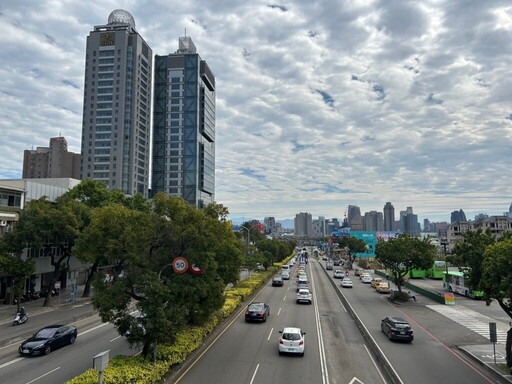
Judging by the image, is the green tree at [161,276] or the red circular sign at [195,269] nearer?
the green tree at [161,276]

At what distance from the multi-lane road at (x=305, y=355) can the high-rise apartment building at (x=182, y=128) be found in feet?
404

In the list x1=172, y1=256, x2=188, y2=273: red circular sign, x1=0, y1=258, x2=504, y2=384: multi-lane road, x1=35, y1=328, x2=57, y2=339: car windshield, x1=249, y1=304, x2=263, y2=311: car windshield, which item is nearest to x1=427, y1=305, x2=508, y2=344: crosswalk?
x1=0, y1=258, x2=504, y2=384: multi-lane road

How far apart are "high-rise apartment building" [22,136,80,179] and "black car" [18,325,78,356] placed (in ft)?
541

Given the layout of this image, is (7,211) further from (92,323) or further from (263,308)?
(263,308)

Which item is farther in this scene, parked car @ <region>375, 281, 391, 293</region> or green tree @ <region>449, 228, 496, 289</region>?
parked car @ <region>375, 281, 391, 293</region>

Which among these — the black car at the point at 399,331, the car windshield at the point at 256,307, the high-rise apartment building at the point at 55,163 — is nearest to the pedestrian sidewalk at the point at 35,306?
the car windshield at the point at 256,307

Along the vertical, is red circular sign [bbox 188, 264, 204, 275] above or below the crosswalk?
above

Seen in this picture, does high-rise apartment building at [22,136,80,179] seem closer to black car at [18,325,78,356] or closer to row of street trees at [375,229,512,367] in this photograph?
row of street trees at [375,229,512,367]

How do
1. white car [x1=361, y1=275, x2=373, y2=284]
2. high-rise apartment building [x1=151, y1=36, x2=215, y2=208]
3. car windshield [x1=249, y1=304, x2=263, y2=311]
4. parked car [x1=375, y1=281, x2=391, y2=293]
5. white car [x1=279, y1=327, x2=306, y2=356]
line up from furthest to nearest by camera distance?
high-rise apartment building [x1=151, y1=36, x2=215, y2=208] < white car [x1=361, y1=275, x2=373, y2=284] < parked car [x1=375, y1=281, x2=391, y2=293] < car windshield [x1=249, y1=304, x2=263, y2=311] < white car [x1=279, y1=327, x2=306, y2=356]

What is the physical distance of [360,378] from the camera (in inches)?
698

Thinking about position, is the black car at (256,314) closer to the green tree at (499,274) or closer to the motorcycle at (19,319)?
the green tree at (499,274)

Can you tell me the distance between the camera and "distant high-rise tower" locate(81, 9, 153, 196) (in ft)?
472

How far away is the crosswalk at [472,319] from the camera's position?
28.2 metres

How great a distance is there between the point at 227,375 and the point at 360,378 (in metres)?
5.99
